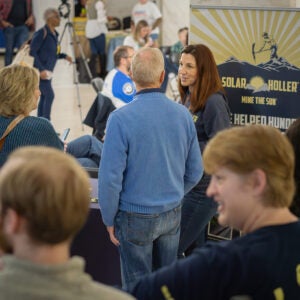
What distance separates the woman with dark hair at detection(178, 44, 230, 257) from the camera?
13.5ft

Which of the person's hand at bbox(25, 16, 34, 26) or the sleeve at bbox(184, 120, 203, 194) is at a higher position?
the person's hand at bbox(25, 16, 34, 26)

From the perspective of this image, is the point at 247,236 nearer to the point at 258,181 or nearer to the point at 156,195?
the point at 258,181

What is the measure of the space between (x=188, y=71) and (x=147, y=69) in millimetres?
1001

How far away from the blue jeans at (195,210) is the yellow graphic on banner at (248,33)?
113 centimetres

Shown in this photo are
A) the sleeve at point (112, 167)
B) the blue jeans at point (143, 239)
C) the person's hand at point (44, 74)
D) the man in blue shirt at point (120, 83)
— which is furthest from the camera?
the person's hand at point (44, 74)

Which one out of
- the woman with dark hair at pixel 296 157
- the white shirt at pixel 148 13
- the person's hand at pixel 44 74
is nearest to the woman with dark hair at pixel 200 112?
the woman with dark hair at pixel 296 157

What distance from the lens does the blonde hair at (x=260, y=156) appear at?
5.76 feet

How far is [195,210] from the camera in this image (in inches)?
164

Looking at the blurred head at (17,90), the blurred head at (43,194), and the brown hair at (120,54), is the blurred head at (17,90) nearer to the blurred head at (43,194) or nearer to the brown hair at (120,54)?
the blurred head at (43,194)

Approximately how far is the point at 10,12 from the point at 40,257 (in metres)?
12.8

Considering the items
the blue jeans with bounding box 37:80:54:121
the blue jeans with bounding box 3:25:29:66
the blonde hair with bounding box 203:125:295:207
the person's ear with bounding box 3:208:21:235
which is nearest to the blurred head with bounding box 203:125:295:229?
the blonde hair with bounding box 203:125:295:207

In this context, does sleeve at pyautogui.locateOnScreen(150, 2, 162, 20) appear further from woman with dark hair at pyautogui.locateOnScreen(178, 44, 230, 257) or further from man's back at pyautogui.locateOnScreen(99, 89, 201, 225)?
man's back at pyautogui.locateOnScreen(99, 89, 201, 225)

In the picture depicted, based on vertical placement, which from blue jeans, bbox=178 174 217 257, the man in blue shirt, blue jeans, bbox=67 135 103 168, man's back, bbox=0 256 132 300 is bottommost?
blue jeans, bbox=178 174 217 257

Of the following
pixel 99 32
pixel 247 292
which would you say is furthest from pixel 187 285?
pixel 99 32
